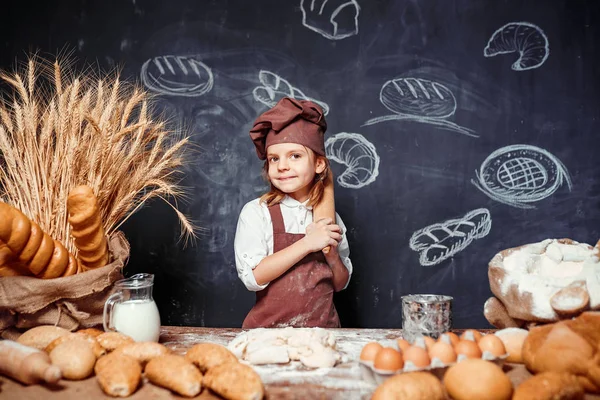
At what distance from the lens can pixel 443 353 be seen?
98 cm

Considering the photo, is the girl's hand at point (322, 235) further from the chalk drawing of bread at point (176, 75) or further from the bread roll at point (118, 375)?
the chalk drawing of bread at point (176, 75)

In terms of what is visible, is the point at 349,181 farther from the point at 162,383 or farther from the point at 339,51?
the point at 162,383

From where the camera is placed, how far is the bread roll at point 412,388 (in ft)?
2.80

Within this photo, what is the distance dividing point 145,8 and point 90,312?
1568 mm

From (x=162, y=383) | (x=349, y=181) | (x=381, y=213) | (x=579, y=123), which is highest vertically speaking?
(x=579, y=123)

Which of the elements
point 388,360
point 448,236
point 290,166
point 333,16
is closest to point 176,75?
point 333,16

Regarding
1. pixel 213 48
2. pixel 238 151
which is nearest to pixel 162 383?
pixel 238 151

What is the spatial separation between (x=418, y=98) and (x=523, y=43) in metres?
0.53

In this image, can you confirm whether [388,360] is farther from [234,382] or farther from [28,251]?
[28,251]

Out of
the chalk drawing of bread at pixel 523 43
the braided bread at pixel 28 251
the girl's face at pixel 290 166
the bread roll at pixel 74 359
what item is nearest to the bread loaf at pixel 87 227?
the braided bread at pixel 28 251

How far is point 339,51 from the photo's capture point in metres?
2.36

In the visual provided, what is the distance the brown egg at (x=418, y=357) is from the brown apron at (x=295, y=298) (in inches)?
34.1

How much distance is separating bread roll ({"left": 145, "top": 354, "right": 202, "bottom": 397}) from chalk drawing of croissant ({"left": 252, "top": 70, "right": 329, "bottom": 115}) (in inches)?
61.5

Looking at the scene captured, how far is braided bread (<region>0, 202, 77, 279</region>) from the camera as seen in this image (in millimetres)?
1220
